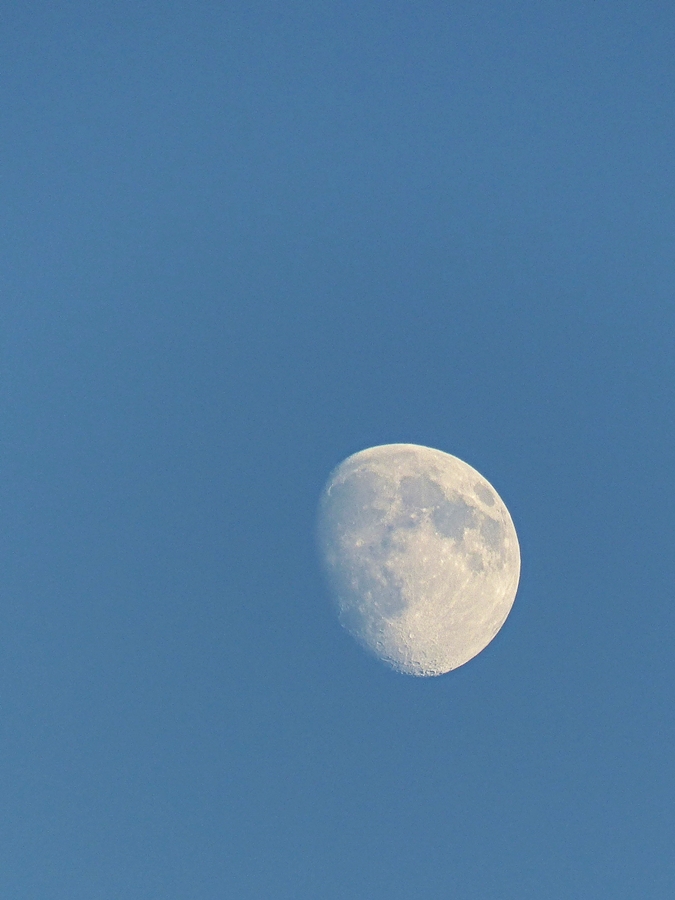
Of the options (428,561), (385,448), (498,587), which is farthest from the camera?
(385,448)

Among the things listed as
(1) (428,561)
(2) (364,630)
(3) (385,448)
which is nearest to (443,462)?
(3) (385,448)

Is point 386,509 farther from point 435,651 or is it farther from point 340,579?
point 435,651

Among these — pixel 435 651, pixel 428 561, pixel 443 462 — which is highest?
pixel 443 462

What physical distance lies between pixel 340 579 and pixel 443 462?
22.2 feet

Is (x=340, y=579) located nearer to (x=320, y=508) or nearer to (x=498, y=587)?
(x=320, y=508)

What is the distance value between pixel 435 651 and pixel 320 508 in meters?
7.42

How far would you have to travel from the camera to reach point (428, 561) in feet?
97.6

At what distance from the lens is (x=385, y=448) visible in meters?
35.1

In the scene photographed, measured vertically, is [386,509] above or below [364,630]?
above

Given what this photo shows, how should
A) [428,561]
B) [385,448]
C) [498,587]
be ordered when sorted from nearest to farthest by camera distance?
[428,561]
[498,587]
[385,448]

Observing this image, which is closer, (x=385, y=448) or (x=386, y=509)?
(x=386, y=509)

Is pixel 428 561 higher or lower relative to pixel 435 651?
higher

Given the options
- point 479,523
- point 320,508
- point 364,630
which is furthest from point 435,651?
point 320,508

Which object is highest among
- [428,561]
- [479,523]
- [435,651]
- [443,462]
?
[443,462]
